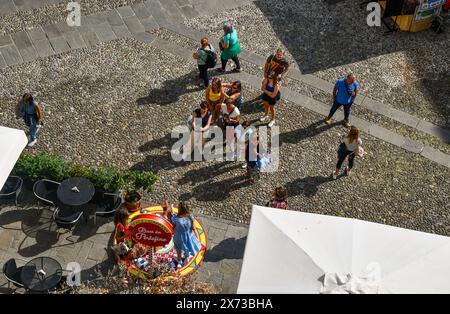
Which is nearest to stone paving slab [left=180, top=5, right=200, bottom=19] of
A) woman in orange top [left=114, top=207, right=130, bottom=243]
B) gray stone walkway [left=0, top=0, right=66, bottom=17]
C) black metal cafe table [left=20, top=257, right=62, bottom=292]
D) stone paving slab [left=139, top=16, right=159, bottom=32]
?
stone paving slab [left=139, top=16, right=159, bottom=32]

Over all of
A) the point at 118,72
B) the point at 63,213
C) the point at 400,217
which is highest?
the point at 118,72

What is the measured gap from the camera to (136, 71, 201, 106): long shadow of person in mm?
14125

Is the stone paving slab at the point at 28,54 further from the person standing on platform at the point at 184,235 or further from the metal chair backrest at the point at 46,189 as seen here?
the person standing on platform at the point at 184,235

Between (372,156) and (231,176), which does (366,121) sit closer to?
(372,156)

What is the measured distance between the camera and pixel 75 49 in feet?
50.2

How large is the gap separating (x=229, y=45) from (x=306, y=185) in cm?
401

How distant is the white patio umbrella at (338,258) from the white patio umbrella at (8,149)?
434 cm

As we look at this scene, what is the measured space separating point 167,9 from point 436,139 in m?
8.13

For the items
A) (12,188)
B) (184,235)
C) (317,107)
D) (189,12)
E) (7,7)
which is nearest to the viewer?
(184,235)

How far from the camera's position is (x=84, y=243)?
1148 cm

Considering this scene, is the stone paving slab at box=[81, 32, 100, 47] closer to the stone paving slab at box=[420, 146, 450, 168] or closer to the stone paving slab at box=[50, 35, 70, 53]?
the stone paving slab at box=[50, 35, 70, 53]

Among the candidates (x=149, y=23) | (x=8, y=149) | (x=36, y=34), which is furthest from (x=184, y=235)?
(x=36, y=34)

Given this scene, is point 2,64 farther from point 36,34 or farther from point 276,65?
point 276,65
